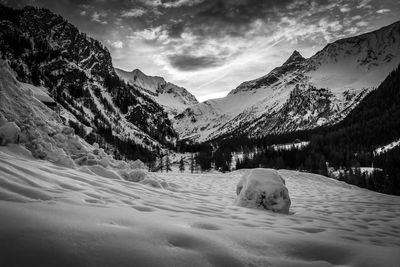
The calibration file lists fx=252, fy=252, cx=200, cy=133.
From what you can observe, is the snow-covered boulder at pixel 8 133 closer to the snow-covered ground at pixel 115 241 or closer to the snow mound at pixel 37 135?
the snow mound at pixel 37 135

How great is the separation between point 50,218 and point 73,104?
17689 cm

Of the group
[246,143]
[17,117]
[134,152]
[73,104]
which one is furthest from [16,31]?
[17,117]

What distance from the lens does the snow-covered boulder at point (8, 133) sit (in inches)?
241

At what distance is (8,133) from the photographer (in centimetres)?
620

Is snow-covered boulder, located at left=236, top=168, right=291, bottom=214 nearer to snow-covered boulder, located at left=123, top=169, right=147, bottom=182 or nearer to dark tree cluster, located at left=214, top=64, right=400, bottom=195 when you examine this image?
snow-covered boulder, located at left=123, top=169, right=147, bottom=182

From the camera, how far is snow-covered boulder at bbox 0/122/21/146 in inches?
241

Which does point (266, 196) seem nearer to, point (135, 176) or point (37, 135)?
point (135, 176)

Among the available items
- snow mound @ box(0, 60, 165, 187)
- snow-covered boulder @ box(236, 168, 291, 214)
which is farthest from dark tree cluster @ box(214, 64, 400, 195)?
snow mound @ box(0, 60, 165, 187)

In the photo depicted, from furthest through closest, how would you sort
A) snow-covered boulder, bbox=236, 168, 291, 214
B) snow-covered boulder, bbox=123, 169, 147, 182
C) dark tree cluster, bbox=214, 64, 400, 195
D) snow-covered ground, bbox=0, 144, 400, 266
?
→ 1. dark tree cluster, bbox=214, 64, 400, 195
2. snow-covered boulder, bbox=123, 169, 147, 182
3. snow-covered boulder, bbox=236, 168, 291, 214
4. snow-covered ground, bbox=0, 144, 400, 266

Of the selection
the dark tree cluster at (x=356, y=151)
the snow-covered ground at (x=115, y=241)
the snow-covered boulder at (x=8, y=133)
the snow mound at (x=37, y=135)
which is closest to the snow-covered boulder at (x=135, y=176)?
the snow mound at (x=37, y=135)

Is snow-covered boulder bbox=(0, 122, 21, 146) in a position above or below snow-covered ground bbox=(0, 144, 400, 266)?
above

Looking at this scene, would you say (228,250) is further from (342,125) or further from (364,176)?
(342,125)

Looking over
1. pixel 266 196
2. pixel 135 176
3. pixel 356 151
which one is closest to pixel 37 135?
pixel 135 176

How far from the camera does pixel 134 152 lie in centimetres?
13500
